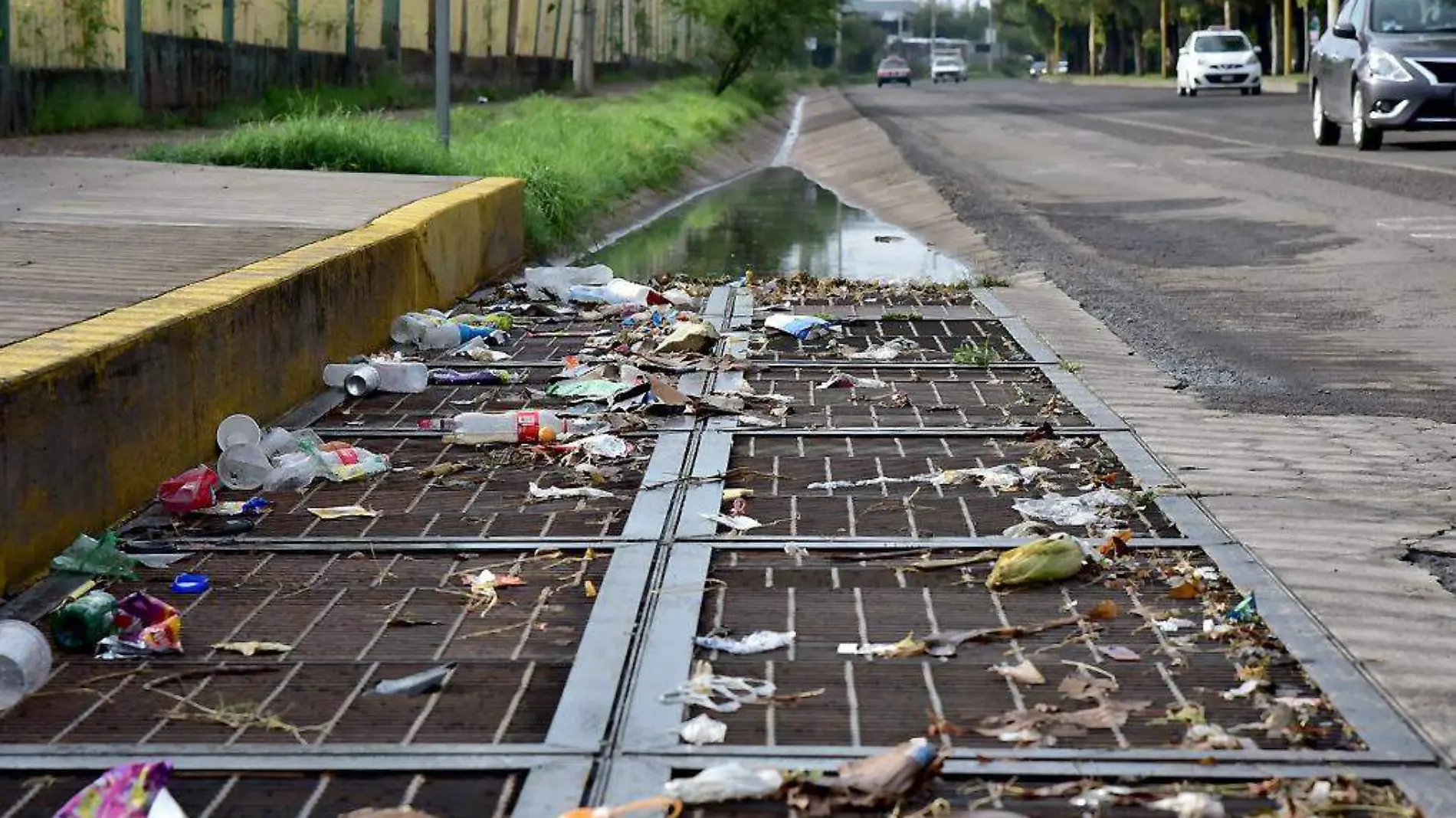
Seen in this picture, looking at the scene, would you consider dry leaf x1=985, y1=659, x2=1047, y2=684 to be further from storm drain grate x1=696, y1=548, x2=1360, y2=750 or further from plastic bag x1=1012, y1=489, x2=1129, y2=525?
plastic bag x1=1012, y1=489, x2=1129, y2=525

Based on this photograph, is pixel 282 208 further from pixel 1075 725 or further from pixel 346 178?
pixel 1075 725

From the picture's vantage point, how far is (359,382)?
7.58 metres

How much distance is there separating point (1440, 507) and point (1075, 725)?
88.3 inches

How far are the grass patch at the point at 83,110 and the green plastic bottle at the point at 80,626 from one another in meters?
16.0

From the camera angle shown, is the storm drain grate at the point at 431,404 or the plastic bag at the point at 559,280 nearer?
the storm drain grate at the point at 431,404

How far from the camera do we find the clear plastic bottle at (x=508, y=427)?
662cm

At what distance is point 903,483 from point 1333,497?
1260mm

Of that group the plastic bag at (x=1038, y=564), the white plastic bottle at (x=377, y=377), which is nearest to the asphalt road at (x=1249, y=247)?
the plastic bag at (x=1038, y=564)

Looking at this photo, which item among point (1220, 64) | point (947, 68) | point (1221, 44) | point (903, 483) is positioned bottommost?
point (903, 483)

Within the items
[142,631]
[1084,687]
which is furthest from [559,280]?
[1084,687]

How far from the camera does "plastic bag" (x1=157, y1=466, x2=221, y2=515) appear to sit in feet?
18.3

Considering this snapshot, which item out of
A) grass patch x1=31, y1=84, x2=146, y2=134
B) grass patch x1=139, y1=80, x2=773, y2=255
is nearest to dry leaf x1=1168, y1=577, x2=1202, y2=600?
grass patch x1=139, y1=80, x2=773, y2=255

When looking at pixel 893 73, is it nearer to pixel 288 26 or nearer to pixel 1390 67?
pixel 288 26

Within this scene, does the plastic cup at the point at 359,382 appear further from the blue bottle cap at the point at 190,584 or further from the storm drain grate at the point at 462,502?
the blue bottle cap at the point at 190,584
